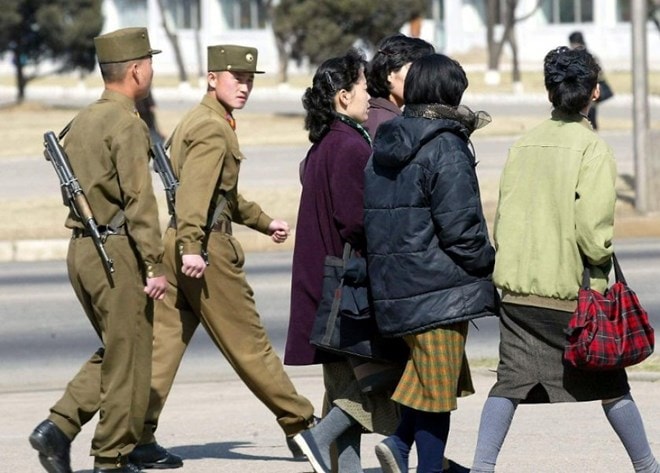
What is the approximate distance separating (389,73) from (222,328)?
1313 millimetres

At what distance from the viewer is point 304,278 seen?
5.89 m

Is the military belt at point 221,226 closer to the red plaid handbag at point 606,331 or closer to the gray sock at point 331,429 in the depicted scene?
the gray sock at point 331,429

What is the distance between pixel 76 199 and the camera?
575 cm

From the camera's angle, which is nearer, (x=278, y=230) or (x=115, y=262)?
(x=115, y=262)

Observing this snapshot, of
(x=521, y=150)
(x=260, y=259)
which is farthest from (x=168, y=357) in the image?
(x=260, y=259)

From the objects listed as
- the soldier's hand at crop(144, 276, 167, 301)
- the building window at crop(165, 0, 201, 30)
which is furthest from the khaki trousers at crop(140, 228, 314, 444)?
the building window at crop(165, 0, 201, 30)

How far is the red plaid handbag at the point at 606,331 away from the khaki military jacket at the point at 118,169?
1.64 metres

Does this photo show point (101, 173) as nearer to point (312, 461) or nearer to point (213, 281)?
point (213, 281)

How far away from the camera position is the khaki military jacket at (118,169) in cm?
571

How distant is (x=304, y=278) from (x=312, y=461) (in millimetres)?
725

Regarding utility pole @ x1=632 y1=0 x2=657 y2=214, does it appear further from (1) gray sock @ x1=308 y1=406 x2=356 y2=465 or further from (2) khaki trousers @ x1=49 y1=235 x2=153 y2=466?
(2) khaki trousers @ x1=49 y1=235 x2=153 y2=466

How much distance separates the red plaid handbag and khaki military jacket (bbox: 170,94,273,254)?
1.63m

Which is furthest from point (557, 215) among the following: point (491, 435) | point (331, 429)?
point (331, 429)

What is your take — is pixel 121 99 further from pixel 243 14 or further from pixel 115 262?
pixel 243 14
